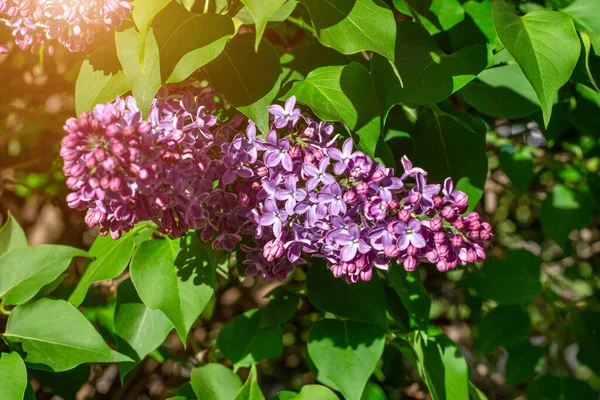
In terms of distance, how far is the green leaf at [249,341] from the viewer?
169 cm

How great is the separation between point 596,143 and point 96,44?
56.9 inches

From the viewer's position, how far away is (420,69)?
4.24ft

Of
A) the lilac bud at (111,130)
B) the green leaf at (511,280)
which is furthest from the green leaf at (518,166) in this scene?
the lilac bud at (111,130)

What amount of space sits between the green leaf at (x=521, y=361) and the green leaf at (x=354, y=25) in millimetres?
1163

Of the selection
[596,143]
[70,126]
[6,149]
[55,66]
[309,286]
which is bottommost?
[596,143]

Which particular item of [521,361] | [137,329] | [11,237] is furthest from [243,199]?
[521,361]

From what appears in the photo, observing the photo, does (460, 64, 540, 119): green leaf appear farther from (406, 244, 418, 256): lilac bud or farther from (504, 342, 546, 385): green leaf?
(504, 342, 546, 385): green leaf

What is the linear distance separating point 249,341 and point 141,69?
3.00 feet

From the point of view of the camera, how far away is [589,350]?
1.81 meters

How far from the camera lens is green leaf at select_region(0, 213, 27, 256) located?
1692 millimetres

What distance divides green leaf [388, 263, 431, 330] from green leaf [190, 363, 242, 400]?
46 cm

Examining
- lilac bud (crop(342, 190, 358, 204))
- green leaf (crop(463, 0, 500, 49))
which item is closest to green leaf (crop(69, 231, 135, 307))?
lilac bud (crop(342, 190, 358, 204))

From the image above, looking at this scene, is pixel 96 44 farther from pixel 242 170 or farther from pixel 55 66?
pixel 55 66

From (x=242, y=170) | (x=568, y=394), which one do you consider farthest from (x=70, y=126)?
(x=568, y=394)
